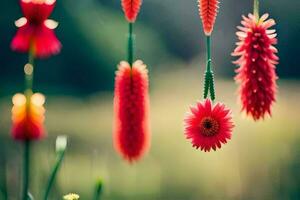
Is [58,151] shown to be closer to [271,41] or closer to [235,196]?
[271,41]

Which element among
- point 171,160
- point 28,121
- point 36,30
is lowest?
point 28,121

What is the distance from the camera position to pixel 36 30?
1091 mm

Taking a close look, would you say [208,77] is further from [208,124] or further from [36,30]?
[36,30]

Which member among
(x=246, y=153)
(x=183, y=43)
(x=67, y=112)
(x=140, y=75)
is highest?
(x=183, y=43)

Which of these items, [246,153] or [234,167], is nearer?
[234,167]

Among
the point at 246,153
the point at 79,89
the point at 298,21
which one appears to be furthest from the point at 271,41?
the point at 298,21

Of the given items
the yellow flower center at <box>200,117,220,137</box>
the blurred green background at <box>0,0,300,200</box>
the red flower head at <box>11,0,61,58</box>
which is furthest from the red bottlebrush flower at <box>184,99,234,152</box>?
the blurred green background at <box>0,0,300,200</box>

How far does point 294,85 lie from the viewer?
23.1 ft

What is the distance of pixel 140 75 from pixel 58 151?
0.76 feet

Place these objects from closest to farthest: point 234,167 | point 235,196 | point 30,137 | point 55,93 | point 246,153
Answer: point 30,137
point 235,196
point 234,167
point 246,153
point 55,93

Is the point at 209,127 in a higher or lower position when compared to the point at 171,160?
lower

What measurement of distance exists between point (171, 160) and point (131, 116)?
3.24m

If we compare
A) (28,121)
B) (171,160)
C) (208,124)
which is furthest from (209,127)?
(171,160)

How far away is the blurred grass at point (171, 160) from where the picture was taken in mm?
3740
